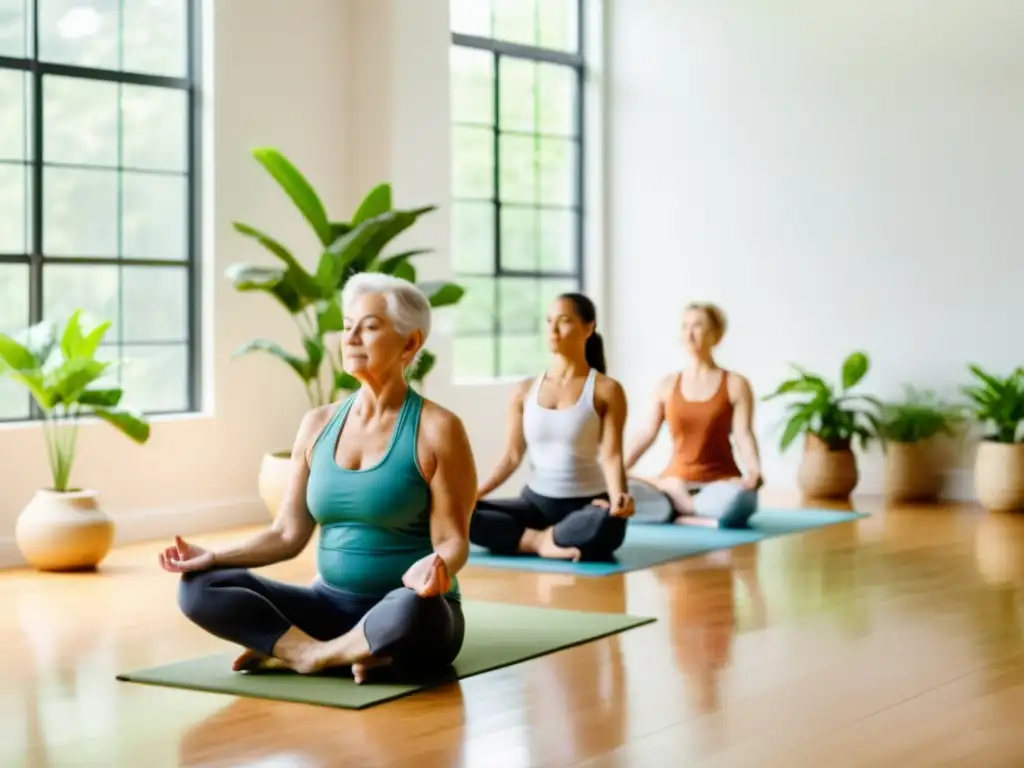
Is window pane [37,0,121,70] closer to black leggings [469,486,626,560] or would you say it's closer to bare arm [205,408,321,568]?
black leggings [469,486,626,560]

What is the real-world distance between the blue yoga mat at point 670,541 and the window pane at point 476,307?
75.3 inches

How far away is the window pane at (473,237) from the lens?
8.72 meters

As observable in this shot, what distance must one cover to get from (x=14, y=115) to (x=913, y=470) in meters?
4.46

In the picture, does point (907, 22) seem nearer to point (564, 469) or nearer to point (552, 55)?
point (552, 55)

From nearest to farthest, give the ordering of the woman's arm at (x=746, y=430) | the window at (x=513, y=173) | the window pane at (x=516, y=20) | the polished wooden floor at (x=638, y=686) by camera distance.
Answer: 1. the polished wooden floor at (x=638, y=686)
2. the woman's arm at (x=746, y=430)
3. the window at (x=513, y=173)
4. the window pane at (x=516, y=20)

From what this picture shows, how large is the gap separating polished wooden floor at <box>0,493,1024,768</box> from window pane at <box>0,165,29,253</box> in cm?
143

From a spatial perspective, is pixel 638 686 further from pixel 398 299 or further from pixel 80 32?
pixel 80 32

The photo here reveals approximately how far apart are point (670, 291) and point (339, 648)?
5.57 meters

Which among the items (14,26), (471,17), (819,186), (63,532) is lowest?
(63,532)

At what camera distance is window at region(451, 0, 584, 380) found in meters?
8.71

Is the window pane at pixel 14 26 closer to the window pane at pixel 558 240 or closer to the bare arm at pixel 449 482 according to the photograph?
the window pane at pixel 558 240

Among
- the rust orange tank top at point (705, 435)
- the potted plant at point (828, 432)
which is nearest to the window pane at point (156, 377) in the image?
the rust orange tank top at point (705, 435)

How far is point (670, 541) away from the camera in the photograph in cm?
662

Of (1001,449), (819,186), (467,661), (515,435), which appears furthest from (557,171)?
(467,661)
